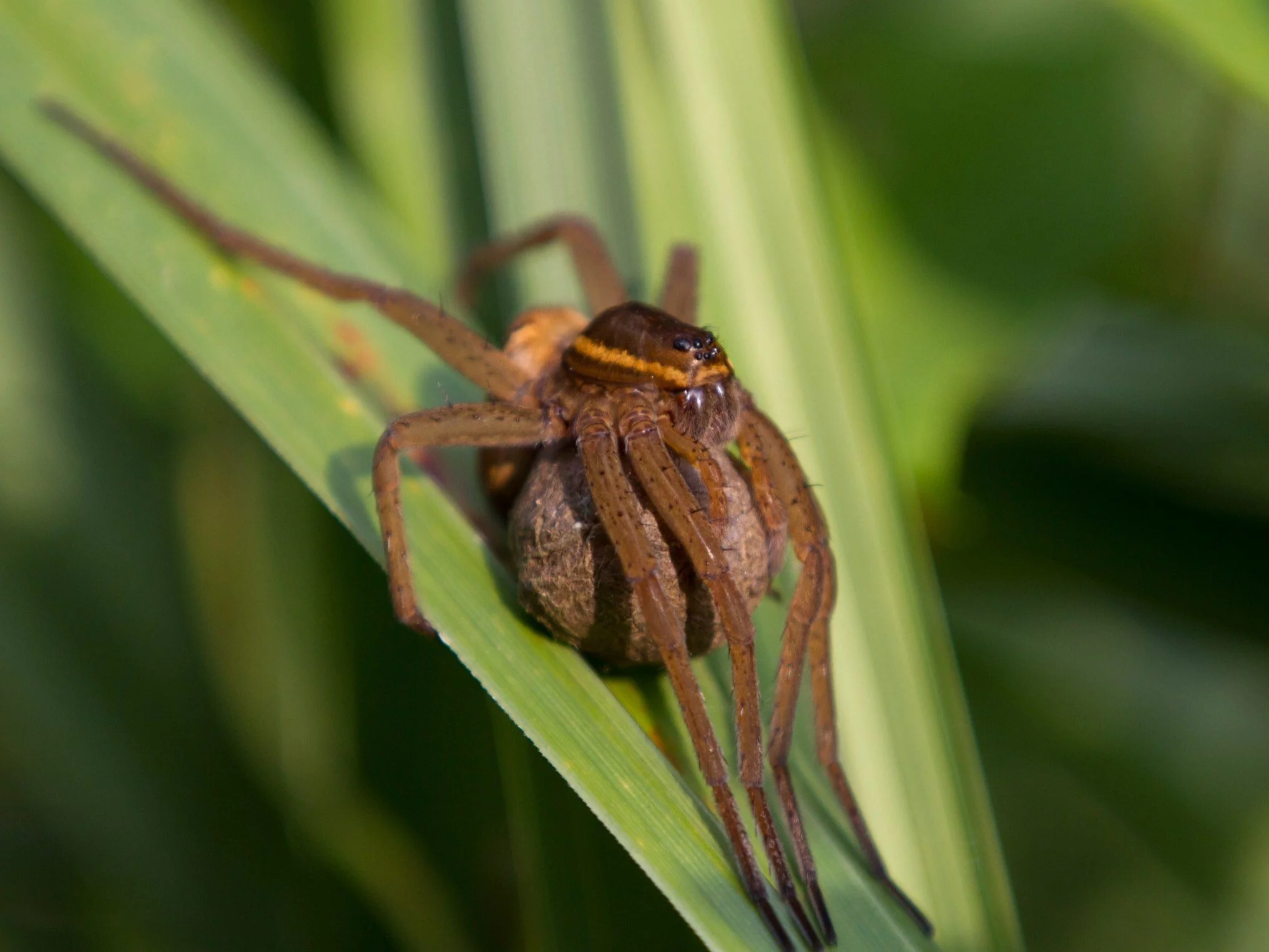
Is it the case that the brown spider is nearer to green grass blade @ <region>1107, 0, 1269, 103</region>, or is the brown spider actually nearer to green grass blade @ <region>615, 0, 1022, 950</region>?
green grass blade @ <region>615, 0, 1022, 950</region>

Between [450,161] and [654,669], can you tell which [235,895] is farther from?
[450,161]

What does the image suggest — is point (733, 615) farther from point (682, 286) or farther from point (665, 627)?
point (682, 286)

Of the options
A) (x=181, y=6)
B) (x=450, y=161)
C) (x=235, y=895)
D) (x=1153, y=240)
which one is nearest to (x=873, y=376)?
(x=450, y=161)

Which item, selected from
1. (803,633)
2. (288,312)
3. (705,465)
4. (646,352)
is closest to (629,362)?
(646,352)

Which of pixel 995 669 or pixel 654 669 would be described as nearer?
pixel 654 669

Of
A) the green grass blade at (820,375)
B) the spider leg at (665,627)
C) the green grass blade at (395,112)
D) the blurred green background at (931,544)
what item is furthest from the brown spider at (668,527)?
the green grass blade at (395,112)

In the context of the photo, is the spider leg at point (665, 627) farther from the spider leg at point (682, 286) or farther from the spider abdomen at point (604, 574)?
the spider leg at point (682, 286)

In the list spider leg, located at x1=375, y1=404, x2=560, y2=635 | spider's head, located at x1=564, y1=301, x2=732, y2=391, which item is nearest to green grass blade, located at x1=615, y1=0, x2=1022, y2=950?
spider's head, located at x1=564, y1=301, x2=732, y2=391
